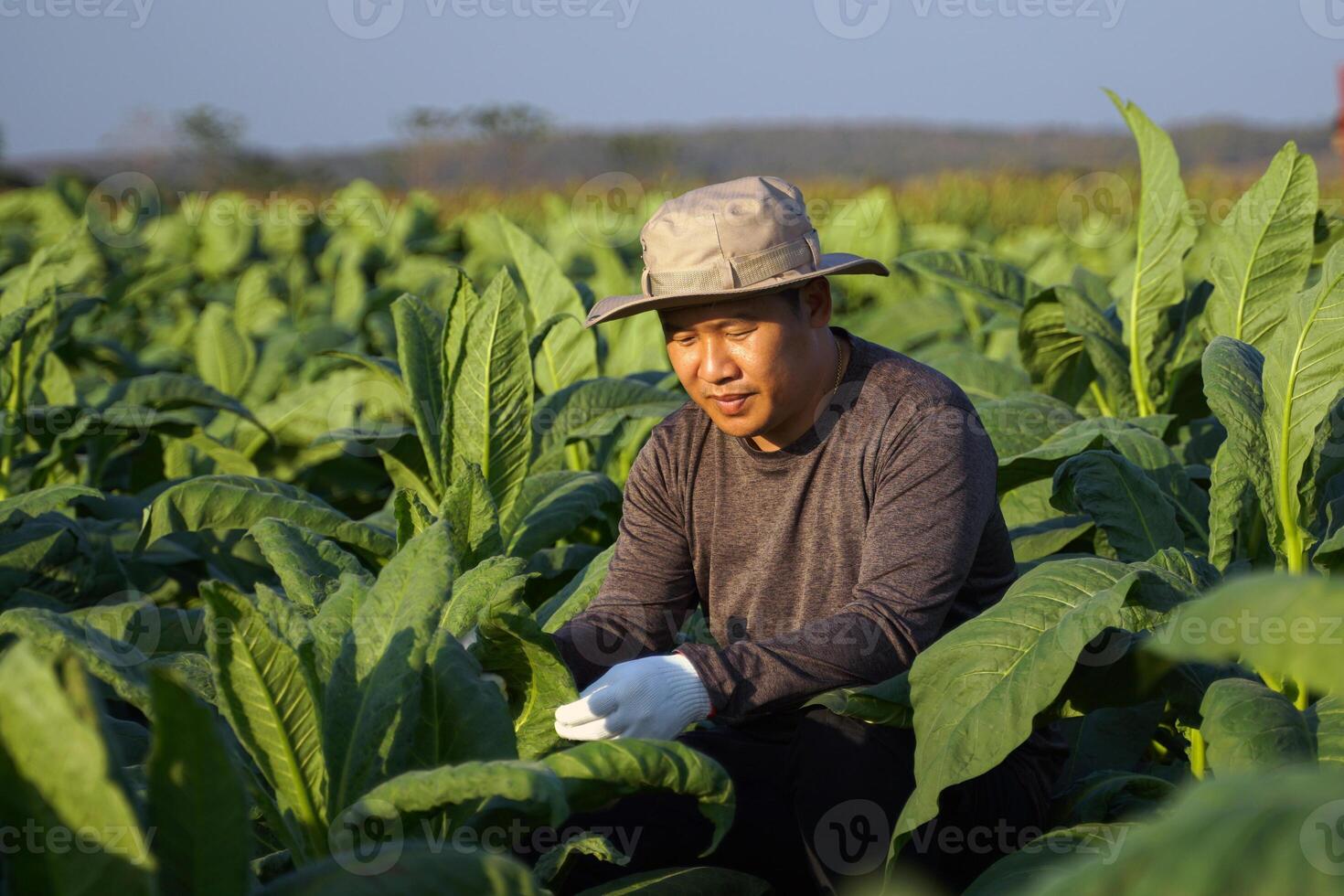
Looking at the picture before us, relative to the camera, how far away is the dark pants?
1.79m

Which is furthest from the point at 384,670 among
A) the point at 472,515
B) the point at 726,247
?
the point at 726,247

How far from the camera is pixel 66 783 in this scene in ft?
3.36

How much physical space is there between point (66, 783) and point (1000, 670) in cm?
98

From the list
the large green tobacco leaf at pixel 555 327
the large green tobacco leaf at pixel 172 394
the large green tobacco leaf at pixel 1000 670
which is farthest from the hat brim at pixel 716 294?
the large green tobacco leaf at pixel 172 394

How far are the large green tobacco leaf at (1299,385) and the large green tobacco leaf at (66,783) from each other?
1.49m

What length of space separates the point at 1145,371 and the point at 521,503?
1.39 metres

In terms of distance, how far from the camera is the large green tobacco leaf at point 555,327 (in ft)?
11.5

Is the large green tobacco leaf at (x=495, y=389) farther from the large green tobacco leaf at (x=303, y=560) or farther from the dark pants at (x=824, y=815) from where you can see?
the dark pants at (x=824, y=815)

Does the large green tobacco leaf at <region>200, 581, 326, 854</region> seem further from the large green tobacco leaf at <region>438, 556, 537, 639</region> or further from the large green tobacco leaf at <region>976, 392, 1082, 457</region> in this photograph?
the large green tobacco leaf at <region>976, 392, 1082, 457</region>

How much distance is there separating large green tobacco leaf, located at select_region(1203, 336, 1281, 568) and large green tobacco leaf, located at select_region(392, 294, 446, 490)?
4.26 ft

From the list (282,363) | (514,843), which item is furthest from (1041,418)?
(282,363)

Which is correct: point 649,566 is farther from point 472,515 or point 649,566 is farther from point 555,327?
point 555,327

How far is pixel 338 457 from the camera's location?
3.83 meters

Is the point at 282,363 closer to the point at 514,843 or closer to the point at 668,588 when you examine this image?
the point at 668,588
